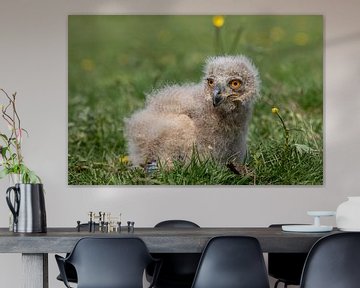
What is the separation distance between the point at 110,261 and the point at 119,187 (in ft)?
7.47

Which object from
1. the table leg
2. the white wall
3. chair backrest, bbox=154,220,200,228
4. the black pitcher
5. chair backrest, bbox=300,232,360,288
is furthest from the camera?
the white wall

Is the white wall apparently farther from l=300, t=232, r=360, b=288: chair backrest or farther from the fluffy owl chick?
l=300, t=232, r=360, b=288: chair backrest

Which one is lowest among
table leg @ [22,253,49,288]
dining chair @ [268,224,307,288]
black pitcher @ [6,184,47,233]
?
dining chair @ [268,224,307,288]

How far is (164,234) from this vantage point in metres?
4.00

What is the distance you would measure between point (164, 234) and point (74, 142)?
230cm

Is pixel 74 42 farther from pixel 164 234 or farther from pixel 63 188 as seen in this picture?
pixel 164 234

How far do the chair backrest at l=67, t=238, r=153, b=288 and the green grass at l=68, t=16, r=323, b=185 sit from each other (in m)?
2.26

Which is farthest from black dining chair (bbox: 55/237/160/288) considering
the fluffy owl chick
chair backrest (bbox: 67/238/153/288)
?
the fluffy owl chick

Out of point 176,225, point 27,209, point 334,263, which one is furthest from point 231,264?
point 176,225

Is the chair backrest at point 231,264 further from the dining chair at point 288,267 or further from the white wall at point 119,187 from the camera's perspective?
the white wall at point 119,187

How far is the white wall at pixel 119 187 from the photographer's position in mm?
6105

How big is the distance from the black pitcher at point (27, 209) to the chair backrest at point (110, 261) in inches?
13.6

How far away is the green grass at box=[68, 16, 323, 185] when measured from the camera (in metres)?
6.13

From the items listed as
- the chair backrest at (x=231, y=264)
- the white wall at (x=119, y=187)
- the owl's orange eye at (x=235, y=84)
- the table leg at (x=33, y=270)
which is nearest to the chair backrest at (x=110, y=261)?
the table leg at (x=33, y=270)
